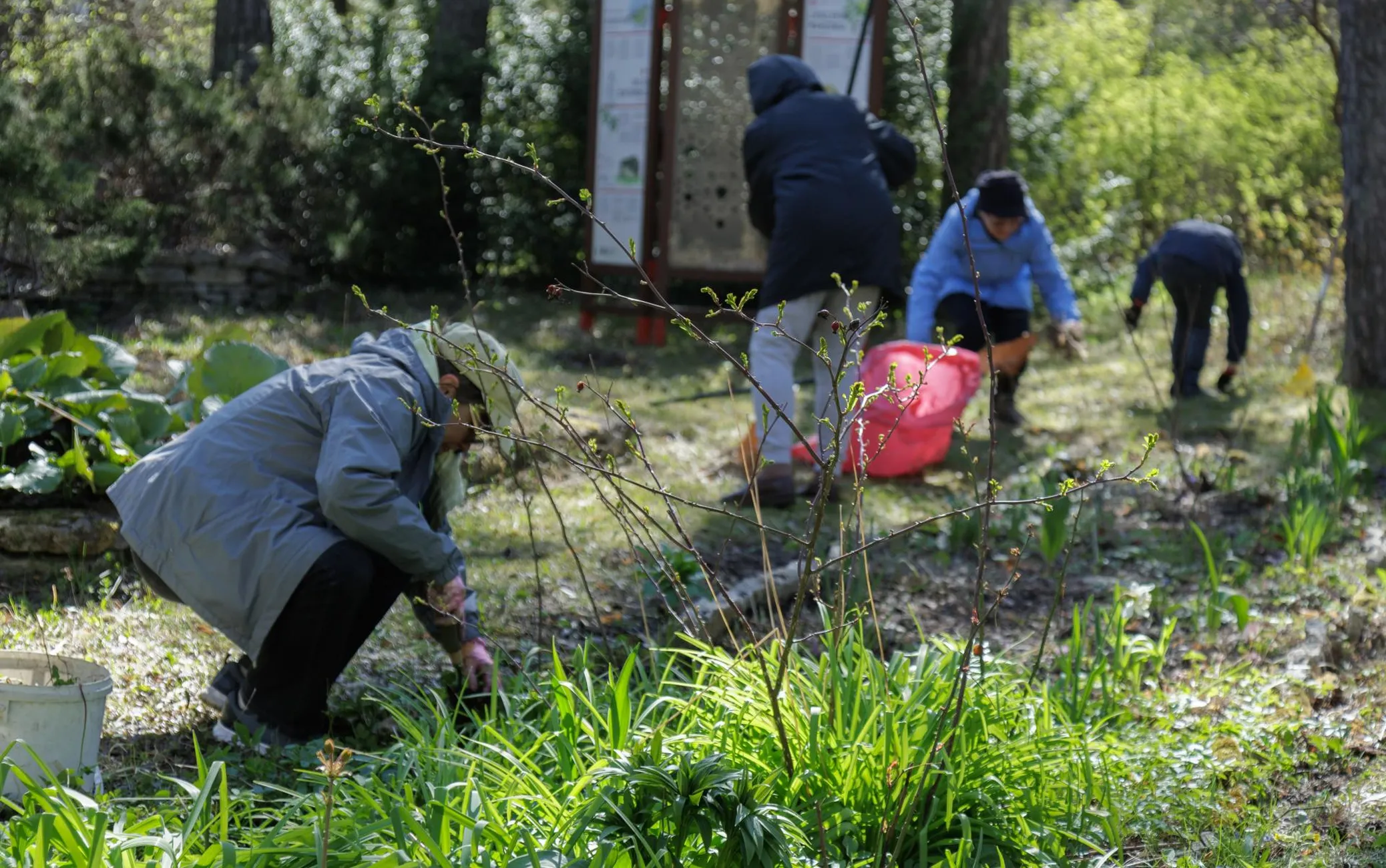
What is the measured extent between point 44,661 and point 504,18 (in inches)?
339

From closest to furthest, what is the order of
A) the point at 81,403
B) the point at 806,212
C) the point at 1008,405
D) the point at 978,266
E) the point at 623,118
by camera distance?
the point at 81,403 < the point at 806,212 < the point at 978,266 < the point at 1008,405 < the point at 623,118

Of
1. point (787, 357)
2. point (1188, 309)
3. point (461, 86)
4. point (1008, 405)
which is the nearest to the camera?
point (787, 357)

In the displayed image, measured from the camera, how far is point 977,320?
6.65 meters

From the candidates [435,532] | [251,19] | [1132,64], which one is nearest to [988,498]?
[435,532]

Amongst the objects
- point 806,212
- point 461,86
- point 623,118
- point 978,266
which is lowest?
point 978,266

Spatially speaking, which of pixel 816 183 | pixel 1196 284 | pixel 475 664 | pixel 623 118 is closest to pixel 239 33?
pixel 623 118

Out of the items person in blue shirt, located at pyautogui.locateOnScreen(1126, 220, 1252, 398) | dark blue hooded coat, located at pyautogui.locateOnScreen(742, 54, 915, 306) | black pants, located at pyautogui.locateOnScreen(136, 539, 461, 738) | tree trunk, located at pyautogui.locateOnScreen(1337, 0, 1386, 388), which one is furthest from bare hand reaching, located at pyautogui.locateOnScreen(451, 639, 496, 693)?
tree trunk, located at pyautogui.locateOnScreen(1337, 0, 1386, 388)

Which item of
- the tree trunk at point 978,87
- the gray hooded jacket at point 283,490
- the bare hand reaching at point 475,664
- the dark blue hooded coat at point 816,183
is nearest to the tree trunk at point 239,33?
the tree trunk at point 978,87

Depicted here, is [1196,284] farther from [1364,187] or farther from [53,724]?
[53,724]

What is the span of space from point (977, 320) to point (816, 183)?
5.37 feet

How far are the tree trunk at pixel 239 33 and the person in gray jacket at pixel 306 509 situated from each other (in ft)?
23.5

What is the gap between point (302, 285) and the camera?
943 cm

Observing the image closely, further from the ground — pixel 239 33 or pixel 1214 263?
pixel 239 33

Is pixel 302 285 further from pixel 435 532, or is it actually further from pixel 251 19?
pixel 435 532
